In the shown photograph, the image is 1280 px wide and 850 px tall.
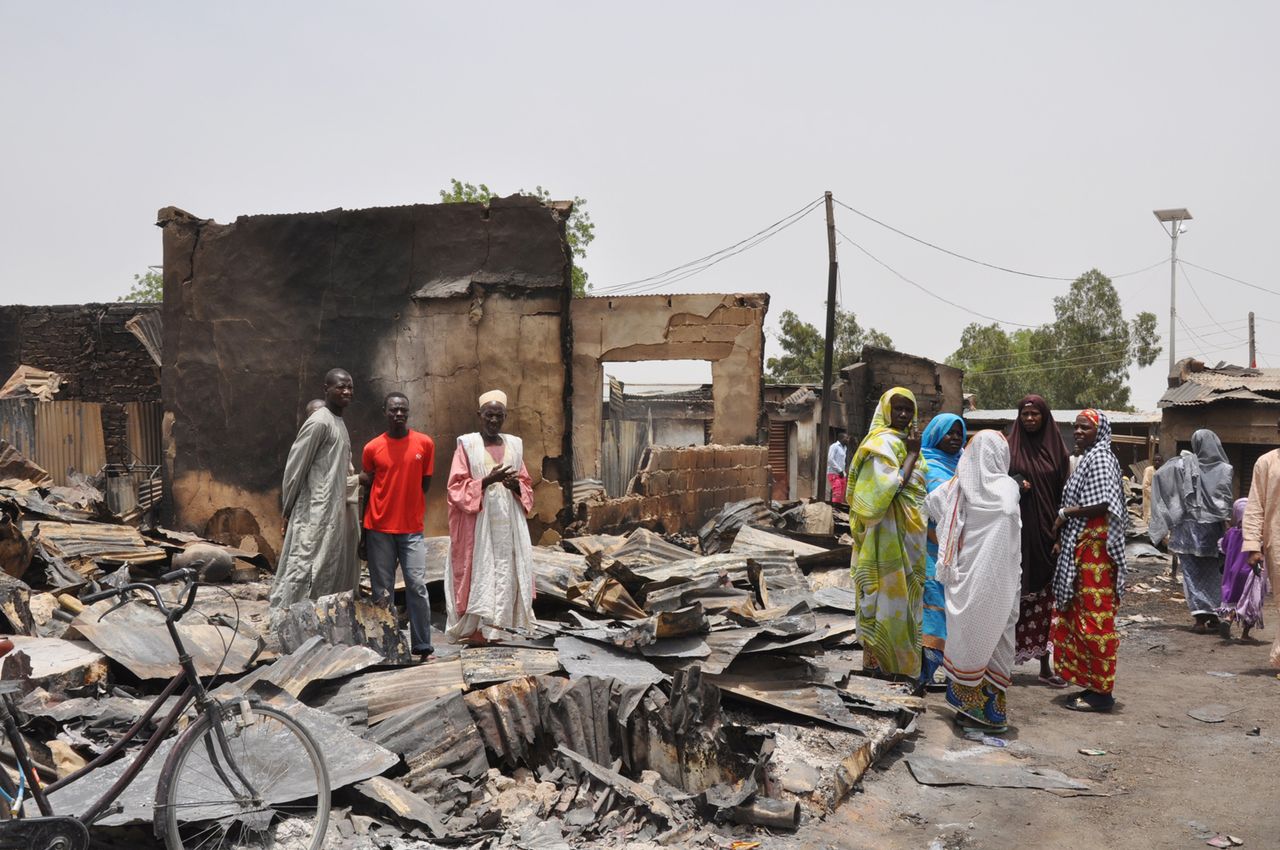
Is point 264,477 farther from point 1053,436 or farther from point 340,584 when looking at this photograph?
point 1053,436

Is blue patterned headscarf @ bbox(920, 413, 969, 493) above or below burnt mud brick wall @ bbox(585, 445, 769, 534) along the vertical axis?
above

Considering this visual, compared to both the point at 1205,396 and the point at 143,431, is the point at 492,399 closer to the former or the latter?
the point at 143,431

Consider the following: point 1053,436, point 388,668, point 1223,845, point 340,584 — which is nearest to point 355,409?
point 340,584

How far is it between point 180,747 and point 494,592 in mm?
2953

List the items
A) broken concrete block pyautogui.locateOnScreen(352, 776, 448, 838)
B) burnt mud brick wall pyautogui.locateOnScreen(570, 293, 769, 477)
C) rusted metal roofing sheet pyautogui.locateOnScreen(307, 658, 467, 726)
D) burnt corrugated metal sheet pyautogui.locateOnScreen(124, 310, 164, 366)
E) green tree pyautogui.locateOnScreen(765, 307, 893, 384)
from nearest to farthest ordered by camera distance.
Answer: broken concrete block pyautogui.locateOnScreen(352, 776, 448, 838) < rusted metal roofing sheet pyautogui.locateOnScreen(307, 658, 467, 726) < burnt mud brick wall pyautogui.locateOnScreen(570, 293, 769, 477) < burnt corrugated metal sheet pyautogui.locateOnScreen(124, 310, 164, 366) < green tree pyautogui.locateOnScreen(765, 307, 893, 384)

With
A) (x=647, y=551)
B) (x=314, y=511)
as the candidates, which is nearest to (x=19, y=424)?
(x=647, y=551)

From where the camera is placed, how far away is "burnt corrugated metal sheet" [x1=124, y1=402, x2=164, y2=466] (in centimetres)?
1400

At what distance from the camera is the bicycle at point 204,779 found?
3.07 metres

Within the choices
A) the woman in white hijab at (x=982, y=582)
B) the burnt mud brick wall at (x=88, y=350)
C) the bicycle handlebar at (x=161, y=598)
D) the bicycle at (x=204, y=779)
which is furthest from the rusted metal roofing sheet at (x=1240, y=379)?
the burnt mud brick wall at (x=88, y=350)

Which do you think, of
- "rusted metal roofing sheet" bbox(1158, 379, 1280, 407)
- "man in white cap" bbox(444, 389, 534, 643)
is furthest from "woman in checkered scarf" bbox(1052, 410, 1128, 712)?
"rusted metal roofing sheet" bbox(1158, 379, 1280, 407)

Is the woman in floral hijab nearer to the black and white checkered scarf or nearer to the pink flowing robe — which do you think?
the black and white checkered scarf

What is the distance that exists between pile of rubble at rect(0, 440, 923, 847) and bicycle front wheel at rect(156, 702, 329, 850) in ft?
0.59

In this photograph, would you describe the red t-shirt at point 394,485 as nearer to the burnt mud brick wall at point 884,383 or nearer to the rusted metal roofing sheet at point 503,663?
the rusted metal roofing sheet at point 503,663

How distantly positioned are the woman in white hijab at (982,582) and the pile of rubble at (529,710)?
0.35 m
